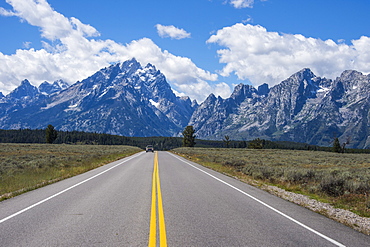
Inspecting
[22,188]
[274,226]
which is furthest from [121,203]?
[22,188]

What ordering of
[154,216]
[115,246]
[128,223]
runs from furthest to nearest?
[154,216] → [128,223] → [115,246]

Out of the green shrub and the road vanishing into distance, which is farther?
the green shrub

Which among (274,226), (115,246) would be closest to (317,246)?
(274,226)

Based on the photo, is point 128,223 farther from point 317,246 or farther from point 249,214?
point 317,246

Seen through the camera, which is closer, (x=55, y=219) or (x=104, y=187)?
(x=55, y=219)

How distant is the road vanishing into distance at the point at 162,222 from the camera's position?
20.9ft

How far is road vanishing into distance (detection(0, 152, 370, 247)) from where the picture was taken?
20.9 ft

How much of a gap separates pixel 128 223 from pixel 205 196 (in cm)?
511

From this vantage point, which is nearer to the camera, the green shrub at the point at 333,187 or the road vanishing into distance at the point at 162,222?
the road vanishing into distance at the point at 162,222

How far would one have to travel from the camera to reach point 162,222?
25.5ft

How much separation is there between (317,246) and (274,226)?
1.54 metres

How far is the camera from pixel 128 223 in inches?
300

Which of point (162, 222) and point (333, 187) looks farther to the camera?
point (333, 187)

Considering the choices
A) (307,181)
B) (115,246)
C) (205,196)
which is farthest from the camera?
(307,181)
